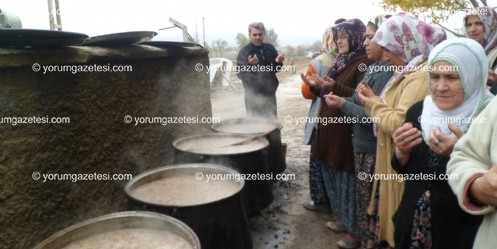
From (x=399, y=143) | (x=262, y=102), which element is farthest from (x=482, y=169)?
(x=262, y=102)

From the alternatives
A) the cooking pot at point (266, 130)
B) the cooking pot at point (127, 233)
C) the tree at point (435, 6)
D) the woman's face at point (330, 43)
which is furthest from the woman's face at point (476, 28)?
the tree at point (435, 6)

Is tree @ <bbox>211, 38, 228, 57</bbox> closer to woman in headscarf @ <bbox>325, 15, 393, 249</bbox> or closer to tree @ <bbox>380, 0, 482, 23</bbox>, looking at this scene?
tree @ <bbox>380, 0, 482, 23</bbox>

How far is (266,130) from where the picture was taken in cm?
446

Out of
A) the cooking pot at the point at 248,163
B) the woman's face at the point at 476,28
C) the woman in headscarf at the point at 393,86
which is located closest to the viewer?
the woman in headscarf at the point at 393,86

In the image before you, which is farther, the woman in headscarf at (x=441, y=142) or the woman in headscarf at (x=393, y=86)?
the woman in headscarf at (x=393, y=86)

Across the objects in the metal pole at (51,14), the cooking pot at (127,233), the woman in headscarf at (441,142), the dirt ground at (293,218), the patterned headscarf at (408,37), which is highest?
the metal pole at (51,14)

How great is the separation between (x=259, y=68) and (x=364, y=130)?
313cm

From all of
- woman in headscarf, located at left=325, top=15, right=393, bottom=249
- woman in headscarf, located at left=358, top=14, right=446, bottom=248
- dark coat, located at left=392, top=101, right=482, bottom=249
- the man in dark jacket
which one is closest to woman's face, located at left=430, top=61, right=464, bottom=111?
dark coat, located at left=392, top=101, right=482, bottom=249

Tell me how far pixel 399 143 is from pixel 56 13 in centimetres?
447

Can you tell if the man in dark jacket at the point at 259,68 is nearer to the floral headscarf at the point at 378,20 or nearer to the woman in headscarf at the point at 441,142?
the floral headscarf at the point at 378,20

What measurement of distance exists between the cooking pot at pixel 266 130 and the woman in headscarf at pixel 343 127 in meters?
0.67

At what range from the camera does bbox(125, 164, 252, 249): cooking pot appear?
2094 millimetres

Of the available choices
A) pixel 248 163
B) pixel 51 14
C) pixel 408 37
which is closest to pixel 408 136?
pixel 408 37

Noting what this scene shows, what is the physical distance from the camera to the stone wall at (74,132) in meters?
2.00
